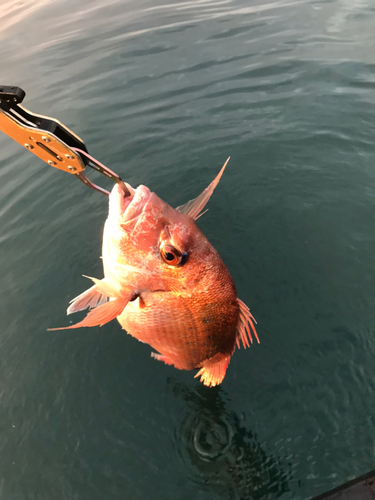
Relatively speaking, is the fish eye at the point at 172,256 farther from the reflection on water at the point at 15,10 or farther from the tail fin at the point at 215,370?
the reflection on water at the point at 15,10

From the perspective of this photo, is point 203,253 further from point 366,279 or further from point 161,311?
point 366,279

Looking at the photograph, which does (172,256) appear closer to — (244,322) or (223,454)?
(244,322)

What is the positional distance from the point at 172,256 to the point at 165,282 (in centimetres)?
27

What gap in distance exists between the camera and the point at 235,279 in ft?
16.4

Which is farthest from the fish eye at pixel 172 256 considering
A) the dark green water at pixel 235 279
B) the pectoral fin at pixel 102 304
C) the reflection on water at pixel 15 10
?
the reflection on water at pixel 15 10

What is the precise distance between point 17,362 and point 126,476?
2.13 meters

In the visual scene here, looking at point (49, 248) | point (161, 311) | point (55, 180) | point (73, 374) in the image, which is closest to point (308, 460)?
point (161, 311)

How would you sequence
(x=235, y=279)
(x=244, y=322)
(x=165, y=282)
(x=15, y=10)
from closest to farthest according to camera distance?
(x=165, y=282) → (x=244, y=322) → (x=235, y=279) → (x=15, y=10)

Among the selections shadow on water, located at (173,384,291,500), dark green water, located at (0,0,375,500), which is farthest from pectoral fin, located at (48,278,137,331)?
shadow on water, located at (173,384,291,500)

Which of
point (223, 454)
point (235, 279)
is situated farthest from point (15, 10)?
point (223, 454)

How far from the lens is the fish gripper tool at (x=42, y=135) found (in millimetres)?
2094

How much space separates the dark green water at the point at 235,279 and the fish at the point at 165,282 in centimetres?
133

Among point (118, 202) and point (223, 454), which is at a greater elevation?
point (118, 202)

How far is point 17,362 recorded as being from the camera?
14.8 ft
